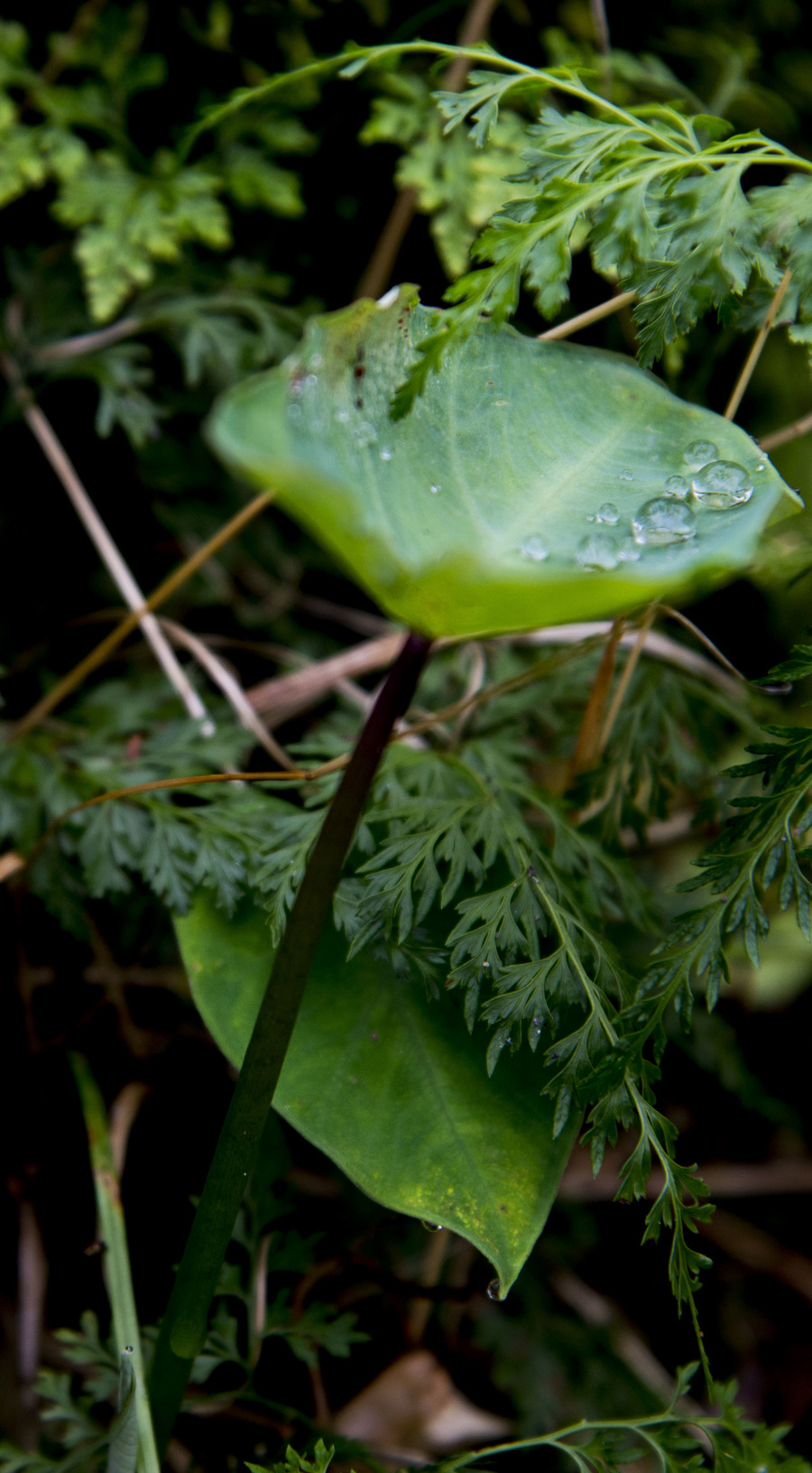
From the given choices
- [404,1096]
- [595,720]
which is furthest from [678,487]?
[404,1096]

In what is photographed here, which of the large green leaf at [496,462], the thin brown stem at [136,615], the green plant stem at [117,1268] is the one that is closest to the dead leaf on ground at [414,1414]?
the green plant stem at [117,1268]

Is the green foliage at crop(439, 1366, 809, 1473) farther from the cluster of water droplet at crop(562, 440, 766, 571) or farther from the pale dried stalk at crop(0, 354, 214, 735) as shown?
the pale dried stalk at crop(0, 354, 214, 735)

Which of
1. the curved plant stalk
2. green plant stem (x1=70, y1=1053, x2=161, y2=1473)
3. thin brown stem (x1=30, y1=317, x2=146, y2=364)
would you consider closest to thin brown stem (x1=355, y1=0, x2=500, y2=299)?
thin brown stem (x1=30, y1=317, x2=146, y2=364)

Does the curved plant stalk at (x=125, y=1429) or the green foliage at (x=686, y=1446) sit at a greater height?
the curved plant stalk at (x=125, y=1429)

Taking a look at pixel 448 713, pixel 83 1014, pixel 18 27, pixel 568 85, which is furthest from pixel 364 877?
pixel 18 27

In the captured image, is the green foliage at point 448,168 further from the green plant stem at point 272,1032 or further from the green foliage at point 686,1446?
the green foliage at point 686,1446

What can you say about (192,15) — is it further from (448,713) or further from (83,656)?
(448,713)

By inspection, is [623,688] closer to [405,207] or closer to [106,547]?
[106,547]

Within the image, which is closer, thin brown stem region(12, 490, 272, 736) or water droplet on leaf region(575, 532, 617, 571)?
water droplet on leaf region(575, 532, 617, 571)
